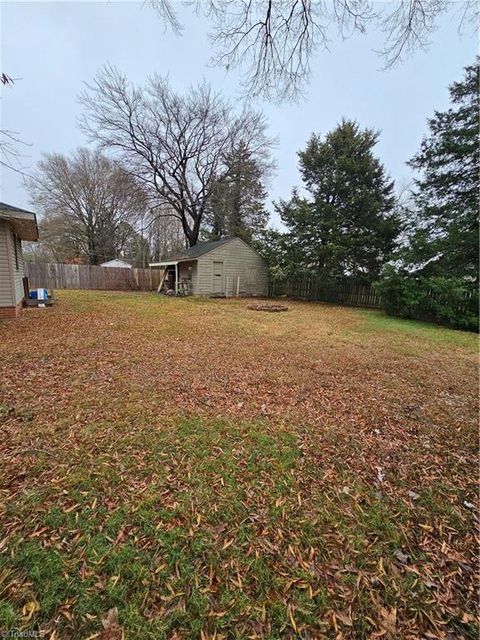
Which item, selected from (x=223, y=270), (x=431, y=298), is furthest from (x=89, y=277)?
(x=431, y=298)

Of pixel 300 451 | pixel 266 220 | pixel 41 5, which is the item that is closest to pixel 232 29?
pixel 41 5

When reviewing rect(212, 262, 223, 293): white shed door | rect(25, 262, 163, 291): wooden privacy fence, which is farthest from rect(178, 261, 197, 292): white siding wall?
rect(25, 262, 163, 291): wooden privacy fence

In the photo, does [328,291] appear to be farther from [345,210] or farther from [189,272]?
[189,272]

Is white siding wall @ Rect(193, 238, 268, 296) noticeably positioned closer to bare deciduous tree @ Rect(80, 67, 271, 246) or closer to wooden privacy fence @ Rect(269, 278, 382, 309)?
wooden privacy fence @ Rect(269, 278, 382, 309)

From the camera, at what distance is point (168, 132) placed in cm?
1858

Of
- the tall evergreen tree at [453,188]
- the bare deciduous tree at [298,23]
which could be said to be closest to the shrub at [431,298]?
the tall evergreen tree at [453,188]

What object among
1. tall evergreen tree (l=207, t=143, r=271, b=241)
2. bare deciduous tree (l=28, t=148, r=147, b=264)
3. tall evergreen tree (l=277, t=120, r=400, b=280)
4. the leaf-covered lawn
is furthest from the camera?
bare deciduous tree (l=28, t=148, r=147, b=264)

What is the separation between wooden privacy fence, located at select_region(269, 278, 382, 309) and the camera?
14.5m

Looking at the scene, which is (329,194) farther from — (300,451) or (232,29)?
(300,451)

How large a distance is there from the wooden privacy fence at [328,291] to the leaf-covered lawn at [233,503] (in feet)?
36.3

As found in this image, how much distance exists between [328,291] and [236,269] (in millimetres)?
5801

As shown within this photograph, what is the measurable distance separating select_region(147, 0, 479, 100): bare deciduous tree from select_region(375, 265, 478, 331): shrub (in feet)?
26.0

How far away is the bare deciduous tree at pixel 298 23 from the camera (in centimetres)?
341

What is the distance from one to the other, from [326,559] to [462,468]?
5.50ft
